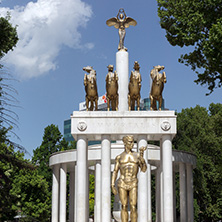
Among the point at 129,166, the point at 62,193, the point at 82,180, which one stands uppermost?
the point at 129,166

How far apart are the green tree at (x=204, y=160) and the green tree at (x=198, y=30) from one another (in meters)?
19.7

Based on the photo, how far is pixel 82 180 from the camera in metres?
24.8

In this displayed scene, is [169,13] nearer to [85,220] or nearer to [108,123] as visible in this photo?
[108,123]

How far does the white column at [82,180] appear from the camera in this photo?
24.5 meters

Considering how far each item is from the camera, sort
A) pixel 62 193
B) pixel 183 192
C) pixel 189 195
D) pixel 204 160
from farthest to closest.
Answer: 1. pixel 204 160
2. pixel 189 195
3. pixel 62 193
4. pixel 183 192

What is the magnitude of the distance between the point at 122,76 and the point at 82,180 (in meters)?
9.75

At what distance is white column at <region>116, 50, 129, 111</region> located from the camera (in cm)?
3105

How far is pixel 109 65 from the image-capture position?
26922 millimetres

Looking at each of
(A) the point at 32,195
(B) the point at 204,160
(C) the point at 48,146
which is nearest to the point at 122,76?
(B) the point at 204,160

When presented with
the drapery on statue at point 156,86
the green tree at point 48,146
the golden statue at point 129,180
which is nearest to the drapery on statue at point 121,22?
the drapery on statue at point 156,86

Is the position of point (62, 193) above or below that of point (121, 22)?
below

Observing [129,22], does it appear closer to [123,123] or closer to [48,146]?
[123,123]

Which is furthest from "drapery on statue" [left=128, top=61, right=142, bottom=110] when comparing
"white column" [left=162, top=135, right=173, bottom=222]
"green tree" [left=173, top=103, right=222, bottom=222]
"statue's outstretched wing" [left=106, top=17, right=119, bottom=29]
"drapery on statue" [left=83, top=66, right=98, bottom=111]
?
"green tree" [left=173, top=103, right=222, bottom=222]

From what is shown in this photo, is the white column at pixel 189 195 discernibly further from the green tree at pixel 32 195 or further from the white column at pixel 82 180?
the green tree at pixel 32 195
